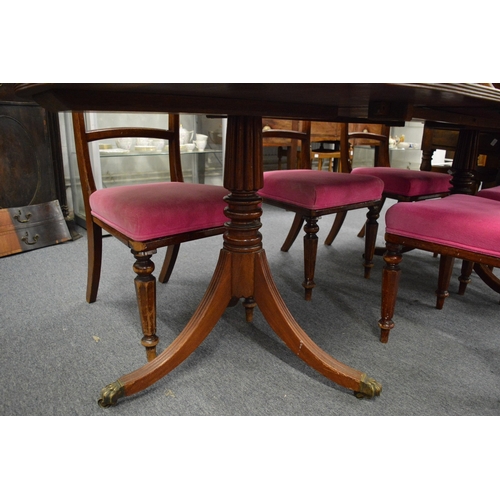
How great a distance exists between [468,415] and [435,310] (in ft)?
2.08

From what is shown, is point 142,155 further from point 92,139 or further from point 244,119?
point 244,119

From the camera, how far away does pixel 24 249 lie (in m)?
2.24

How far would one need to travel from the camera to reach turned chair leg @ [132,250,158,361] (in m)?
1.13

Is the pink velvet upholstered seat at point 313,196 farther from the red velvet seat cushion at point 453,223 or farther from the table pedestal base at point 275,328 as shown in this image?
the table pedestal base at point 275,328

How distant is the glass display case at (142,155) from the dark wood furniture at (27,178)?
0.26 meters

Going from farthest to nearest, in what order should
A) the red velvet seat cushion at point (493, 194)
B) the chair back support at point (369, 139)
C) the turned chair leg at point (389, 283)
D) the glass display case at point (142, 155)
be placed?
the glass display case at point (142, 155), the chair back support at point (369, 139), the red velvet seat cushion at point (493, 194), the turned chair leg at point (389, 283)

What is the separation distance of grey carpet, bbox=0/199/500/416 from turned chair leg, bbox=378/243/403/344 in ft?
0.23

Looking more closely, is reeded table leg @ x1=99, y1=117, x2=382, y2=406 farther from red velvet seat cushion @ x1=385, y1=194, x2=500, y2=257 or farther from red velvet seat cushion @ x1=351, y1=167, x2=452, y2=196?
red velvet seat cushion @ x1=351, y1=167, x2=452, y2=196

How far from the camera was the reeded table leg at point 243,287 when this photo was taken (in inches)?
41.9

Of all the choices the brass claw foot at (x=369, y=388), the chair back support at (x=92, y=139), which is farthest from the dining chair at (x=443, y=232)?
the chair back support at (x=92, y=139)

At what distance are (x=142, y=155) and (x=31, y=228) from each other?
806 millimetres

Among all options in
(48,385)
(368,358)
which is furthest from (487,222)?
(48,385)

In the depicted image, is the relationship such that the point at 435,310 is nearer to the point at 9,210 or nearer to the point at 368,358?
the point at 368,358

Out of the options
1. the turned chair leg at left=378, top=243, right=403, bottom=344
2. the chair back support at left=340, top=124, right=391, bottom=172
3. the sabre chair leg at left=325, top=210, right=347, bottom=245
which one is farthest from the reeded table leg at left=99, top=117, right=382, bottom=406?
the sabre chair leg at left=325, top=210, right=347, bottom=245
